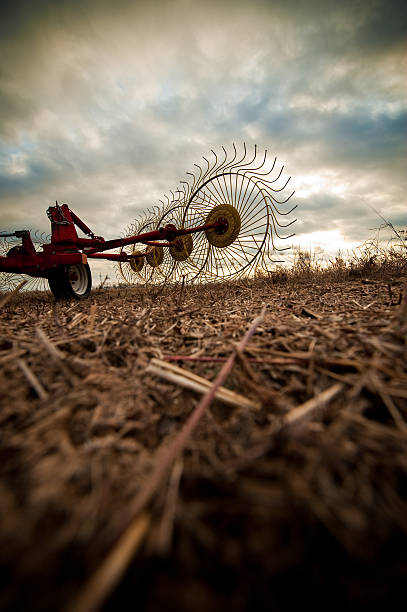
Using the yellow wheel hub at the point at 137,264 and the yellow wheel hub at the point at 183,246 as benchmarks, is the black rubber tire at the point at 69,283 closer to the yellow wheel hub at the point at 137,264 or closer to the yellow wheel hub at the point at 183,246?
the yellow wheel hub at the point at 183,246

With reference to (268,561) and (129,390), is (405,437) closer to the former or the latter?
(268,561)

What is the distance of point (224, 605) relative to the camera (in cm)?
45

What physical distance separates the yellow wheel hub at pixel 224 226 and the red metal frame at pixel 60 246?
26mm

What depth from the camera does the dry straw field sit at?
462 millimetres

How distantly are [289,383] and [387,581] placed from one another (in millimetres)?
569

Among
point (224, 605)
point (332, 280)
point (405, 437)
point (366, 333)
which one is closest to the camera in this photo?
point (224, 605)

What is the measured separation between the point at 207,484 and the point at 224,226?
418 cm

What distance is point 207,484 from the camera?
24.4 inches

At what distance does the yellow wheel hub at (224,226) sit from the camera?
4.28 m

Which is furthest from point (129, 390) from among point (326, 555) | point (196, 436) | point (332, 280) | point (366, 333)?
point (332, 280)

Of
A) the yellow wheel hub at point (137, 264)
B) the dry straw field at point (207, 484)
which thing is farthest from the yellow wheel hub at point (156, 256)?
the dry straw field at point (207, 484)

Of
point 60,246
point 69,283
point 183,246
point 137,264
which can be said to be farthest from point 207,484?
point 137,264

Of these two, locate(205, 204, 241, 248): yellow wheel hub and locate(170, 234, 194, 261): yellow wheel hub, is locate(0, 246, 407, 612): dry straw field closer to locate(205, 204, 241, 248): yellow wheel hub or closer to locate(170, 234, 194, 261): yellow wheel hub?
locate(205, 204, 241, 248): yellow wheel hub

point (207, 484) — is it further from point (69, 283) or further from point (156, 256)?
point (156, 256)
